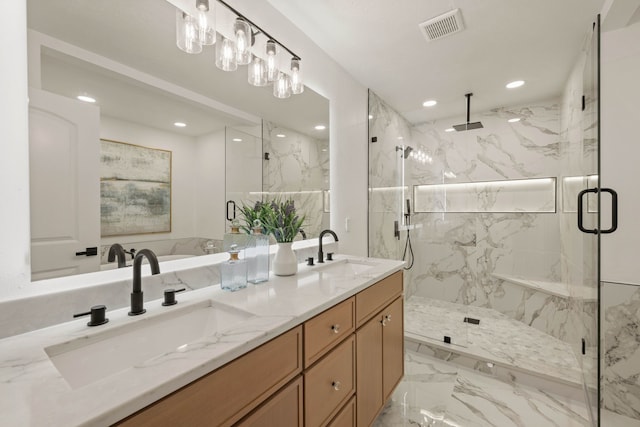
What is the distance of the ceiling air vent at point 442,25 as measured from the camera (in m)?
1.75

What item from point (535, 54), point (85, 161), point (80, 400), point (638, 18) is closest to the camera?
point (80, 400)

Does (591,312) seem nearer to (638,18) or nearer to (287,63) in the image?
(638,18)

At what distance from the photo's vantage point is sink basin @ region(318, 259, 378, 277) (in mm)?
1705

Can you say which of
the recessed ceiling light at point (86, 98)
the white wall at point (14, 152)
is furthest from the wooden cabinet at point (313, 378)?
the recessed ceiling light at point (86, 98)

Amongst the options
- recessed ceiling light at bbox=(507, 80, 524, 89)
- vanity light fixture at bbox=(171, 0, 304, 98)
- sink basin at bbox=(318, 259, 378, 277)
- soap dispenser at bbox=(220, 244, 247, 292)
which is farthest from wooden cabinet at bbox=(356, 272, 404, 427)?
recessed ceiling light at bbox=(507, 80, 524, 89)

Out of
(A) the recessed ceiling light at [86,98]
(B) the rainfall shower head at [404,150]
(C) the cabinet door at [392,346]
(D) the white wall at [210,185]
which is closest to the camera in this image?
(A) the recessed ceiling light at [86,98]

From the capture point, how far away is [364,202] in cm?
267

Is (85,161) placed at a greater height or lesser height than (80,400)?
greater

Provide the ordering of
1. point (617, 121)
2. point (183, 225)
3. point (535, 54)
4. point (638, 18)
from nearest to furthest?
point (183, 225)
point (638, 18)
point (617, 121)
point (535, 54)

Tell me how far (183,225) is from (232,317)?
55 cm

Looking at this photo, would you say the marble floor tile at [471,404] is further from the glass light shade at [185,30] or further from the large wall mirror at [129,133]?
the glass light shade at [185,30]

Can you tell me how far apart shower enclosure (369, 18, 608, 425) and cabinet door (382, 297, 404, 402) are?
847 mm

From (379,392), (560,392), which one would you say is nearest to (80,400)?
(379,392)

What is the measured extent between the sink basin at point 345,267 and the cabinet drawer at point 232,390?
2.43 feet
